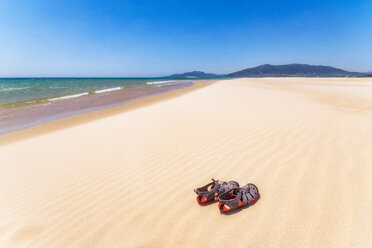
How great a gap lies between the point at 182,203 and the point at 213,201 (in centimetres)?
46

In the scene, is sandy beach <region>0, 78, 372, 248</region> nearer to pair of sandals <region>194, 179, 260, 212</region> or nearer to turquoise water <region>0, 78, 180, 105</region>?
pair of sandals <region>194, 179, 260, 212</region>

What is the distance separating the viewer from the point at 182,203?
8.57 feet

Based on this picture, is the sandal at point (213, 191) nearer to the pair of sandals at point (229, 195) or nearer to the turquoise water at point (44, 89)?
the pair of sandals at point (229, 195)

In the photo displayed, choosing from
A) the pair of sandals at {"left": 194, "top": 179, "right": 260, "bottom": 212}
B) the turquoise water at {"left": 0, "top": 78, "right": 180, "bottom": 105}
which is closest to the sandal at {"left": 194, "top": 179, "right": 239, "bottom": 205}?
the pair of sandals at {"left": 194, "top": 179, "right": 260, "bottom": 212}

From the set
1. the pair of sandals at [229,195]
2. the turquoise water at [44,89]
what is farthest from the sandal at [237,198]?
the turquoise water at [44,89]

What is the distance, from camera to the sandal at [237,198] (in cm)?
238

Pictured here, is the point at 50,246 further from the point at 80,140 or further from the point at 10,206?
the point at 80,140

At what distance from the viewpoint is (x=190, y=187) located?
295 cm

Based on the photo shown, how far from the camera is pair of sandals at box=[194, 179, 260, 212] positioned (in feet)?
7.84

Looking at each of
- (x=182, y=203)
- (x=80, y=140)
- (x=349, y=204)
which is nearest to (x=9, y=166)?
(x=80, y=140)

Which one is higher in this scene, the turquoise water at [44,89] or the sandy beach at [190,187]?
the sandy beach at [190,187]

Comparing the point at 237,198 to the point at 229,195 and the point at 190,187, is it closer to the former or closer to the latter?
the point at 229,195

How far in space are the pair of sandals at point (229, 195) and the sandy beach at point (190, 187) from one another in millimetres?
99

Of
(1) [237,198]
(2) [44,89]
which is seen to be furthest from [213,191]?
(2) [44,89]
